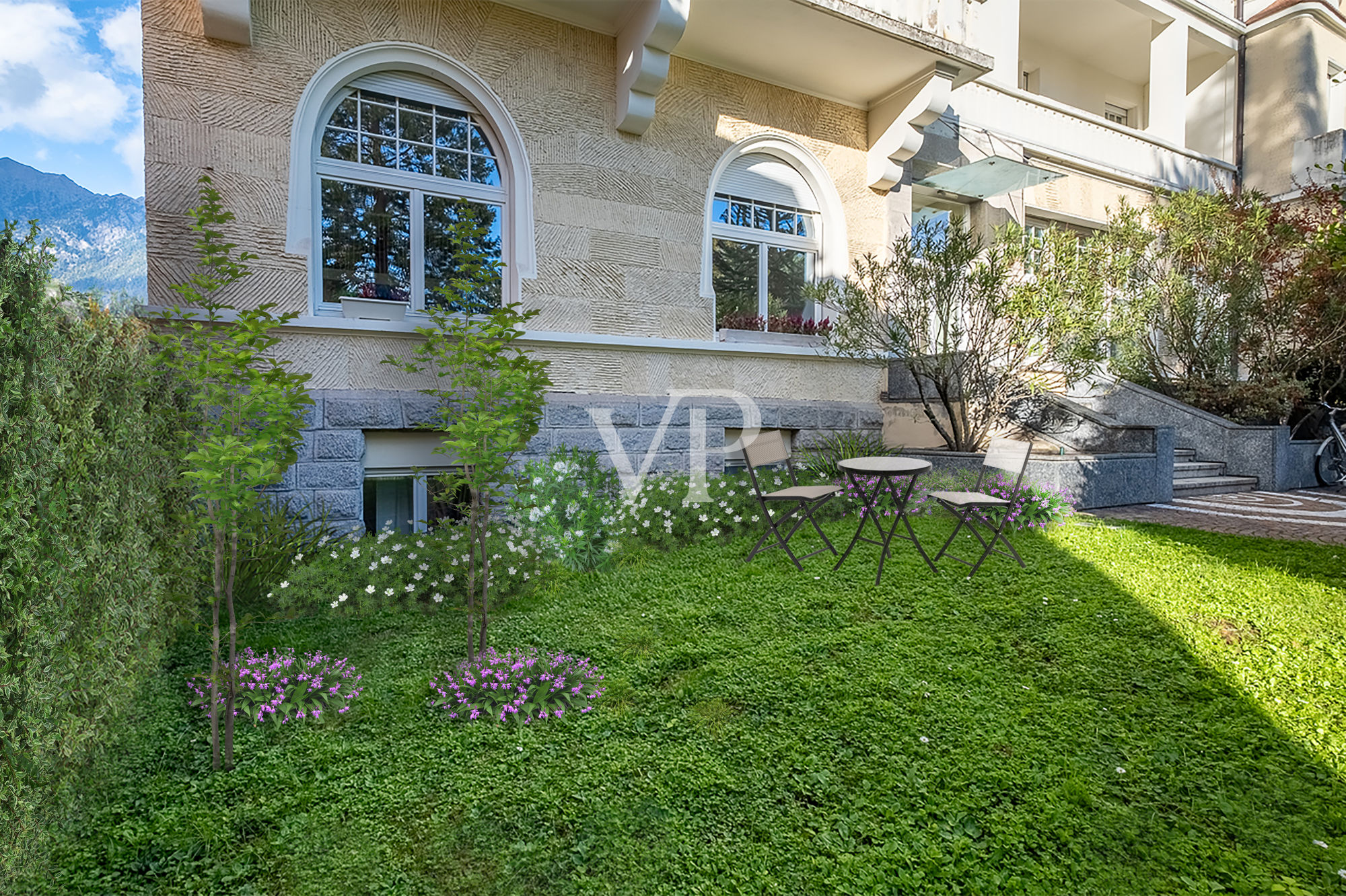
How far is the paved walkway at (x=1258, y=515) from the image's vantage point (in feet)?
20.8

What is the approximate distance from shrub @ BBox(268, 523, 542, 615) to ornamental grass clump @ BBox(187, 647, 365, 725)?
104 cm

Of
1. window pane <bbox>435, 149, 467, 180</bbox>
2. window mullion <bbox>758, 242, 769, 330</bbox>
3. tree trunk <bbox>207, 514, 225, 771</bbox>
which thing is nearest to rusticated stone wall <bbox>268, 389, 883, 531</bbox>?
window mullion <bbox>758, 242, 769, 330</bbox>

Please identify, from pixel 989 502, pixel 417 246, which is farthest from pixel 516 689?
pixel 417 246

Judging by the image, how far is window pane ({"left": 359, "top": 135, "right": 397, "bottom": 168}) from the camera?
6.05 metres

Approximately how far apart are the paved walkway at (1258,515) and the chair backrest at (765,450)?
3890 millimetres

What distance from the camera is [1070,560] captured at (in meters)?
5.10

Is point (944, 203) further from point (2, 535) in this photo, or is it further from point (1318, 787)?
point (2, 535)

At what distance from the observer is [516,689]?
2.98 m

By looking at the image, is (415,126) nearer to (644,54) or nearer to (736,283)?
(644,54)

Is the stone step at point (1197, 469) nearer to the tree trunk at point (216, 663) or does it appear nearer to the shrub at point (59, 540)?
the tree trunk at point (216, 663)

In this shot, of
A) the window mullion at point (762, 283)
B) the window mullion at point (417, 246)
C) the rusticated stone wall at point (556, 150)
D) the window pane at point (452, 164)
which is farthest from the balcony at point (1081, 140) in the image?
the window mullion at point (417, 246)

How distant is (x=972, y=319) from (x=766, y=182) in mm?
Answer: 3026

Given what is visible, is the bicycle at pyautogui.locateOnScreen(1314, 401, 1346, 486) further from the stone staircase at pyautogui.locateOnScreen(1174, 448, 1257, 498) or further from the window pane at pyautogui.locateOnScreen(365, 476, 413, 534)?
the window pane at pyautogui.locateOnScreen(365, 476, 413, 534)

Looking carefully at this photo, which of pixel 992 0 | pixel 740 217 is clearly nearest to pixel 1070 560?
pixel 740 217
